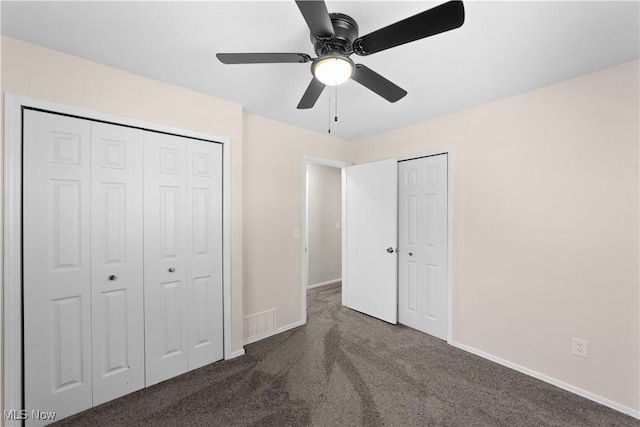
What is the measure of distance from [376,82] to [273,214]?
1824mm

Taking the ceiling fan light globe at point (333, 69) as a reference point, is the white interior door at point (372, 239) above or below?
below

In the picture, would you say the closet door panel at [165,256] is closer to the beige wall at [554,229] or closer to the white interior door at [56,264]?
the white interior door at [56,264]

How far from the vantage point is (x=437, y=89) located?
2.23m

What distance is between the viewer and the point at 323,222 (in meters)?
5.03

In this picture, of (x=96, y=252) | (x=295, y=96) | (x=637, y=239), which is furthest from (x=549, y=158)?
(x=96, y=252)

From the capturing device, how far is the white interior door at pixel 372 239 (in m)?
3.25

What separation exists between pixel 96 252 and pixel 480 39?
281 centimetres

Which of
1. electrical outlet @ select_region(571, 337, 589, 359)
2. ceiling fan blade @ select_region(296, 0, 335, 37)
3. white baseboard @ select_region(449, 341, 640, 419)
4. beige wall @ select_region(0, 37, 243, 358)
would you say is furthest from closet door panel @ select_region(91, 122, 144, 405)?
electrical outlet @ select_region(571, 337, 589, 359)

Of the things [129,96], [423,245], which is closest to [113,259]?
[129,96]

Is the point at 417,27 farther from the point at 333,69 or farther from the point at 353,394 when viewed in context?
the point at 353,394

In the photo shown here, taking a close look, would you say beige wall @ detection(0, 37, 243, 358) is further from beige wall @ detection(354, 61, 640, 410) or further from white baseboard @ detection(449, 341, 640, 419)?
white baseboard @ detection(449, 341, 640, 419)

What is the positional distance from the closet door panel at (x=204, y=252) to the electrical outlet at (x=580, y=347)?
2.86m

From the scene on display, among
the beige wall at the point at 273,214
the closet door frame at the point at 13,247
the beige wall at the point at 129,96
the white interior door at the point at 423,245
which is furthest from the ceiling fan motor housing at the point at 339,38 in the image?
the white interior door at the point at 423,245

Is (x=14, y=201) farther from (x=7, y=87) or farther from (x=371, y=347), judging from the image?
(x=371, y=347)
